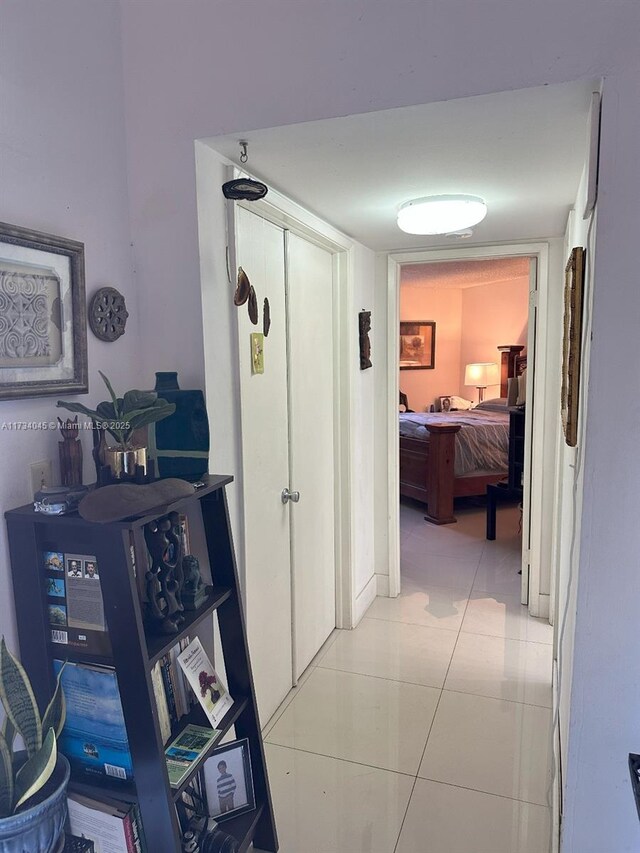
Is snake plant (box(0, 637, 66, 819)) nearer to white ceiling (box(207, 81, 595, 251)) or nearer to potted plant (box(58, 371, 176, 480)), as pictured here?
potted plant (box(58, 371, 176, 480))

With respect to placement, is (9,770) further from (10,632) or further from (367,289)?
(367,289)

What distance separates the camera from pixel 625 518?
4.35ft

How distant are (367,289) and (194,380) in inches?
65.7

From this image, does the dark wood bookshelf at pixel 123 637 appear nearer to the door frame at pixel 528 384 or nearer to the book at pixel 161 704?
the book at pixel 161 704

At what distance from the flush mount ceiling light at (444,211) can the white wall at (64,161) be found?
104 centimetres

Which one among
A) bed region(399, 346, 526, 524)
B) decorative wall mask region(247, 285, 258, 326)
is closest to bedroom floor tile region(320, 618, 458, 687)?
decorative wall mask region(247, 285, 258, 326)

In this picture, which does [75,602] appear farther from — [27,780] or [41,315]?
[41,315]

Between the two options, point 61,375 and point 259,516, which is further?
point 259,516

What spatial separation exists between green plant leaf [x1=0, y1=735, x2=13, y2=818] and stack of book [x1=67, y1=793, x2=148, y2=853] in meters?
0.24

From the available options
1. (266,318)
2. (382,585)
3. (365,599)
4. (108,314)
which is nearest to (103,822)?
(108,314)

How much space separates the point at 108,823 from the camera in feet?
4.29

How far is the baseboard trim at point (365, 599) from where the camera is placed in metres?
3.07

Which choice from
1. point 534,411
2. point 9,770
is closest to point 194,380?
point 9,770

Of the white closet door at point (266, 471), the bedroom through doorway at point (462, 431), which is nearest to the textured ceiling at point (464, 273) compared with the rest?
the bedroom through doorway at point (462, 431)
